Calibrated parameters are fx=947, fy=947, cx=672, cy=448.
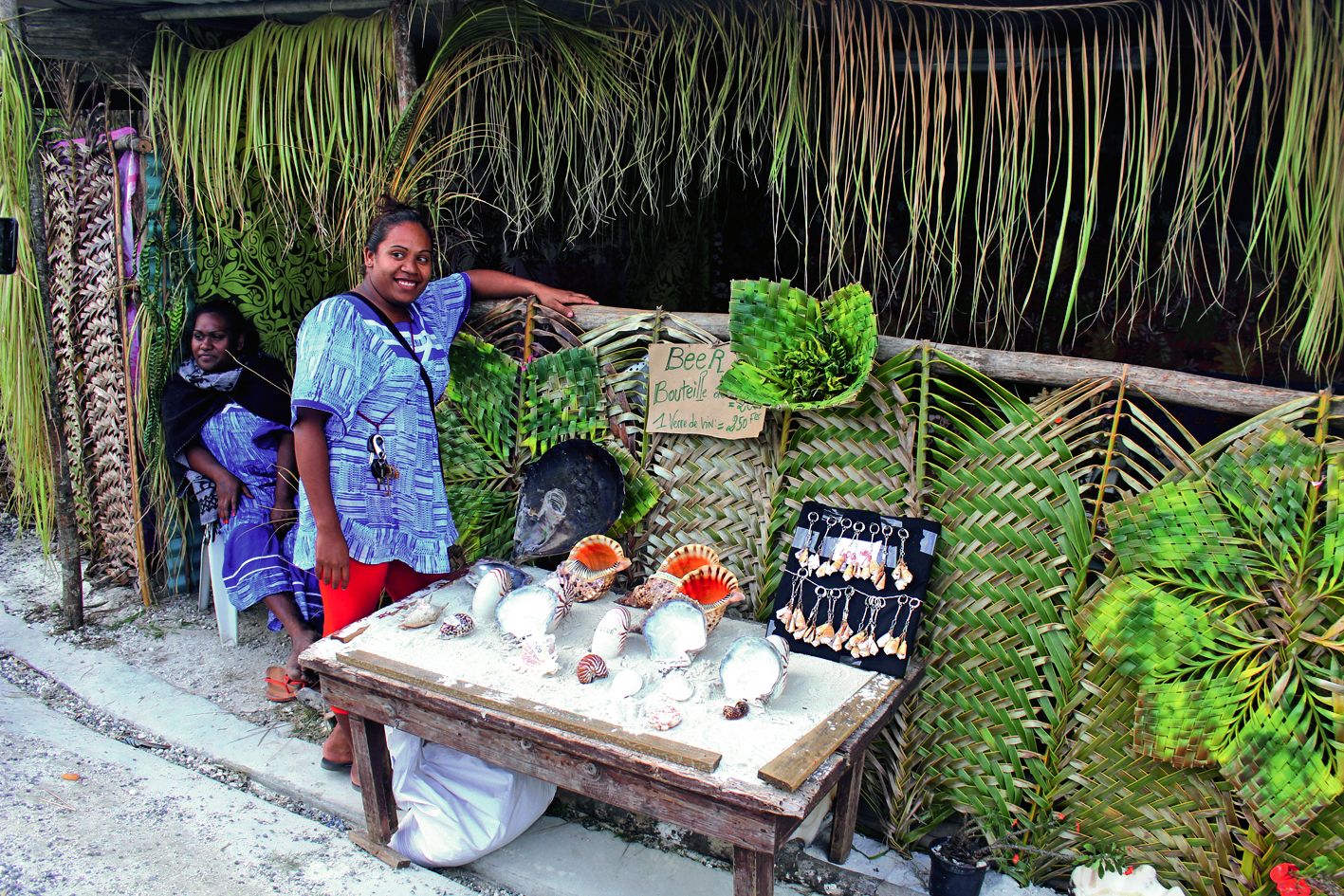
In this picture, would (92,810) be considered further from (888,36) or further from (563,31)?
(888,36)

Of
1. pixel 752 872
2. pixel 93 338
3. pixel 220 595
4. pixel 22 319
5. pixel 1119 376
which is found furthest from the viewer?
pixel 93 338

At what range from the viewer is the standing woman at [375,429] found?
2.56m

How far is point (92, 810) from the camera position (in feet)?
9.28

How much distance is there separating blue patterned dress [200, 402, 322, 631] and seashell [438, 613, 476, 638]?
1284 mm

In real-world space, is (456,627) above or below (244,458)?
below

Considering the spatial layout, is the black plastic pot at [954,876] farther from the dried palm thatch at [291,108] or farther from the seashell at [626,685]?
the dried palm thatch at [291,108]

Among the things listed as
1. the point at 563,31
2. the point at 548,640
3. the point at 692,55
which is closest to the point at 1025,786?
the point at 548,640

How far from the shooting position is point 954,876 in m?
2.30

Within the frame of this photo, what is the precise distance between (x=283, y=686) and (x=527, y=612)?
1.56m

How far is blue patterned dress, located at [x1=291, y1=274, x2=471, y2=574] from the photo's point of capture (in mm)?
2545

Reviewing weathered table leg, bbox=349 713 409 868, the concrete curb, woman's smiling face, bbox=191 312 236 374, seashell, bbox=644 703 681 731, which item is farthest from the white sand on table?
woman's smiling face, bbox=191 312 236 374

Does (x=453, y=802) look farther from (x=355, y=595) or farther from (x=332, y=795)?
(x=355, y=595)

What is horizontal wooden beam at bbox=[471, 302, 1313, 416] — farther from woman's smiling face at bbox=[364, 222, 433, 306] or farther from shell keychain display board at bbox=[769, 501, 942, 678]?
woman's smiling face at bbox=[364, 222, 433, 306]

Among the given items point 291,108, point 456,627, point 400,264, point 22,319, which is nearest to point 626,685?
point 456,627
